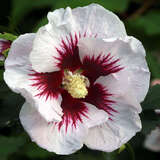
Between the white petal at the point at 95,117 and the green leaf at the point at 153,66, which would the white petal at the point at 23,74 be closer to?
the white petal at the point at 95,117

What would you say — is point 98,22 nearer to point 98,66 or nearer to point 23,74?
point 98,66

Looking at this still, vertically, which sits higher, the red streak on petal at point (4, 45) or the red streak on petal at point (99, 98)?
the red streak on petal at point (4, 45)

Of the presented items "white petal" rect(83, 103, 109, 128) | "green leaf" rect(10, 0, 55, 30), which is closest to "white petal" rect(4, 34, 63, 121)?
"white petal" rect(83, 103, 109, 128)

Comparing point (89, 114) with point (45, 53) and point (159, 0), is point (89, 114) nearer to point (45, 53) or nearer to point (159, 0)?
point (45, 53)

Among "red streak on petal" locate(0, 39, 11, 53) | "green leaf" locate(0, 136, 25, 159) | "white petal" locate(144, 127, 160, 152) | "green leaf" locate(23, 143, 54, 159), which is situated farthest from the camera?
"white petal" locate(144, 127, 160, 152)

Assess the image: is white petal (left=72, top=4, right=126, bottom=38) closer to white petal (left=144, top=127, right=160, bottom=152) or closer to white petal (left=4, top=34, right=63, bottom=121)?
white petal (left=4, top=34, right=63, bottom=121)

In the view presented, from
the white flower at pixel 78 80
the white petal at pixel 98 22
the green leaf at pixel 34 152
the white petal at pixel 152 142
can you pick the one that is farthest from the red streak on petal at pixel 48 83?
the white petal at pixel 152 142
